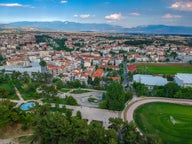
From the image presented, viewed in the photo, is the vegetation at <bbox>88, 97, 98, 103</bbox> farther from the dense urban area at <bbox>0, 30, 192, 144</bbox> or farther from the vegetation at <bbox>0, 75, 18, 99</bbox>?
the vegetation at <bbox>0, 75, 18, 99</bbox>

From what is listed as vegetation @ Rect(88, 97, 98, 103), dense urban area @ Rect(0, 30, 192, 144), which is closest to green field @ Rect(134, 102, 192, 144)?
dense urban area @ Rect(0, 30, 192, 144)

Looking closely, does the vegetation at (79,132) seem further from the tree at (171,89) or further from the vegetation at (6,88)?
the tree at (171,89)

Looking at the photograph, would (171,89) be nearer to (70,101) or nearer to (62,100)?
(70,101)

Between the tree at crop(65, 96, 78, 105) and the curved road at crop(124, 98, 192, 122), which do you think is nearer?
the curved road at crop(124, 98, 192, 122)

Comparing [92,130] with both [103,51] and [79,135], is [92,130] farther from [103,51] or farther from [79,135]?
[103,51]

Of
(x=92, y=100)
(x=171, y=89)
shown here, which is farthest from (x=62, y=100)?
(x=171, y=89)

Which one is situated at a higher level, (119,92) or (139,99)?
(119,92)

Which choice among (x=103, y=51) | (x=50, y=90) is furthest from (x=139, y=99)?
(x=103, y=51)
